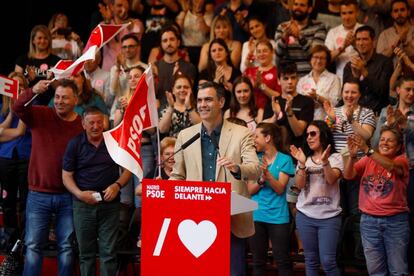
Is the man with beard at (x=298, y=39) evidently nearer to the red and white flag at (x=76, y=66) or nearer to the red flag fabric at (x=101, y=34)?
the red flag fabric at (x=101, y=34)

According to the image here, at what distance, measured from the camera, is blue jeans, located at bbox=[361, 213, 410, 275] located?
8.24 metres

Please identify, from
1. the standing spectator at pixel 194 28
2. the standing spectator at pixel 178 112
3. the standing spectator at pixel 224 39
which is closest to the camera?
the standing spectator at pixel 178 112

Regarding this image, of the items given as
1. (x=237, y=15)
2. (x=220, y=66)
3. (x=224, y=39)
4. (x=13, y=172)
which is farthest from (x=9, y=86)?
(x=237, y=15)

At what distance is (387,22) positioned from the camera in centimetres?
1136

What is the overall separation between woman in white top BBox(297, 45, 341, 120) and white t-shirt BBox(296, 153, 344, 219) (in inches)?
63.8

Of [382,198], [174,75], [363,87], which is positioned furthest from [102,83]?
[382,198]

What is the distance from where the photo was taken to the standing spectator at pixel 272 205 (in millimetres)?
8758

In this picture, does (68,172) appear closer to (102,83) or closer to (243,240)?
(243,240)

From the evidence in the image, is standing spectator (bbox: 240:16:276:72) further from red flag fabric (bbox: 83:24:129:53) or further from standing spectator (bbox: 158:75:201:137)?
red flag fabric (bbox: 83:24:129:53)

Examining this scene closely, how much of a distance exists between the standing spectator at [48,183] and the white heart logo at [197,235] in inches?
98.4

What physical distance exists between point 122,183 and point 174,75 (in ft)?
7.95

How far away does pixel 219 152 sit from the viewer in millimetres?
7285

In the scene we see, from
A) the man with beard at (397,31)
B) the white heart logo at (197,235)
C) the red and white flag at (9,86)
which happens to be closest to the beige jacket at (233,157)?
the white heart logo at (197,235)

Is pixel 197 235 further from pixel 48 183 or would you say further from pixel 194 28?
pixel 194 28
